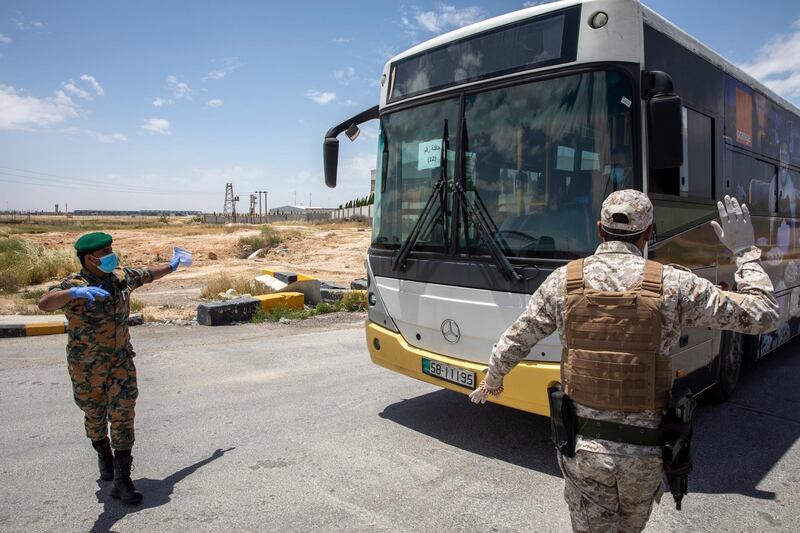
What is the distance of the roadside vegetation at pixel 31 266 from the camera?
16058 mm

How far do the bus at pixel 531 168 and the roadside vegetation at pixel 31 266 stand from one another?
14.3 metres

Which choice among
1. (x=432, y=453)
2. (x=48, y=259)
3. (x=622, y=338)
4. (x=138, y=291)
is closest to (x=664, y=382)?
(x=622, y=338)

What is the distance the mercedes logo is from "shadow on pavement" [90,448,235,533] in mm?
2096

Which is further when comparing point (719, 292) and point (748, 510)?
point (748, 510)

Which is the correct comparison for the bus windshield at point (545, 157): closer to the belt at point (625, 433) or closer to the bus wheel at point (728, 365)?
the belt at point (625, 433)

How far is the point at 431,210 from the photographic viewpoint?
16.3 feet

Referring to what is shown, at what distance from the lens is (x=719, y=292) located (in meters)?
2.40

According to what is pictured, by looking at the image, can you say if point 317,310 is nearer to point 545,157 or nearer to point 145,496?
point 145,496

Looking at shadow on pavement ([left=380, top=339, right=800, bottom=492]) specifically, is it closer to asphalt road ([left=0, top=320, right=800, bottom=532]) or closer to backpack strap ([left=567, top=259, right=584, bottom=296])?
asphalt road ([left=0, top=320, right=800, bottom=532])

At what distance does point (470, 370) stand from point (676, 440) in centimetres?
237

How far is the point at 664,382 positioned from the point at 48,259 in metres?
20.7

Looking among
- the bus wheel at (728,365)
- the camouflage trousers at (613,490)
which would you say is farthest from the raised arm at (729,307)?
the bus wheel at (728,365)

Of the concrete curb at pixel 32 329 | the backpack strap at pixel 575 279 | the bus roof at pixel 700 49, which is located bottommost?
the concrete curb at pixel 32 329

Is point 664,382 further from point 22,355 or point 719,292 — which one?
point 22,355
